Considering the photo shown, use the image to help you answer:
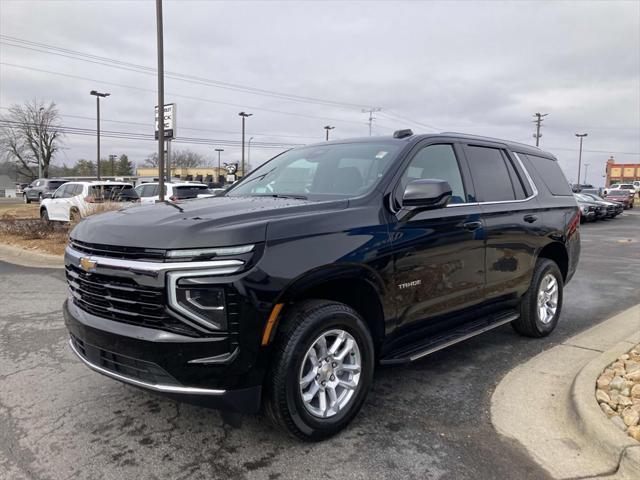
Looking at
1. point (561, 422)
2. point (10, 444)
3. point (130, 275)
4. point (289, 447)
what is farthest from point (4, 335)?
point (561, 422)

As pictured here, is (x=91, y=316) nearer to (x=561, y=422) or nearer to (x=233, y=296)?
(x=233, y=296)

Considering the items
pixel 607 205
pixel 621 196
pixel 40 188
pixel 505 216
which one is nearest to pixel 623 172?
pixel 621 196

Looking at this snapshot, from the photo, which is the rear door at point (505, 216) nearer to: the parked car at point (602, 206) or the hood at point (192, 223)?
the hood at point (192, 223)

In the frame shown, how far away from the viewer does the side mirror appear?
11.0 ft

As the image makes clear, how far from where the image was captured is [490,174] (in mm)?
4613

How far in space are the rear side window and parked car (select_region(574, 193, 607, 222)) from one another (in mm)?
21188

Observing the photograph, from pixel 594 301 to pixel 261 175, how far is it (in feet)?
16.8

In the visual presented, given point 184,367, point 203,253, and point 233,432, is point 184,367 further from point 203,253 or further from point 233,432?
point 233,432

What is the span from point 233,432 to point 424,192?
77.6 inches

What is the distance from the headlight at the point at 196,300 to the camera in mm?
2592

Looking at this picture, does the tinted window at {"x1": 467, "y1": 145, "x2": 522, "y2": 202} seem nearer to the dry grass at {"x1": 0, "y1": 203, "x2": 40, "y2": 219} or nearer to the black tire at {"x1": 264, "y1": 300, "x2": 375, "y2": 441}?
the black tire at {"x1": 264, "y1": 300, "x2": 375, "y2": 441}

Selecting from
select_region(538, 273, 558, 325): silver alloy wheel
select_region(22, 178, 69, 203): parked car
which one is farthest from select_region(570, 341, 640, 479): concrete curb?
select_region(22, 178, 69, 203): parked car

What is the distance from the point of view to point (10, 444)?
3.01 metres

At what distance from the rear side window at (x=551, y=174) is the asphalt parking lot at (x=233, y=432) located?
1874 millimetres
